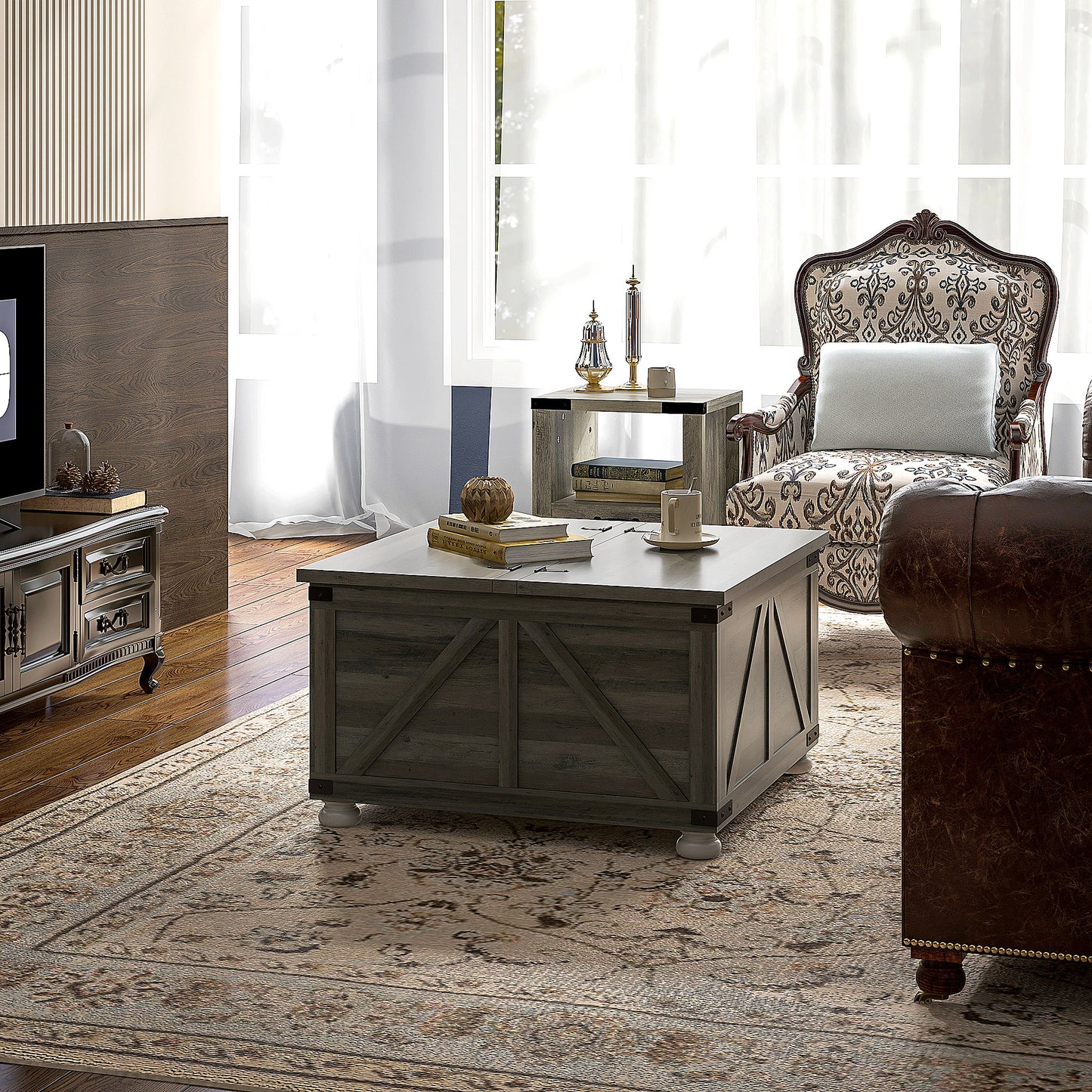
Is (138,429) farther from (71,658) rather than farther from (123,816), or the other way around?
(123,816)

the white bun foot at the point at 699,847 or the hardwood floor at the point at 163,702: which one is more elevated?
the hardwood floor at the point at 163,702

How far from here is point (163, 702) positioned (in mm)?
4035

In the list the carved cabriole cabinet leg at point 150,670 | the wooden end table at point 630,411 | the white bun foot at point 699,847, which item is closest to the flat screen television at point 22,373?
the carved cabriole cabinet leg at point 150,670

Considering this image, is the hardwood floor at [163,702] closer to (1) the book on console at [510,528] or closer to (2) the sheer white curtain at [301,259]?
(1) the book on console at [510,528]

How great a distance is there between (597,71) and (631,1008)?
4309 mm

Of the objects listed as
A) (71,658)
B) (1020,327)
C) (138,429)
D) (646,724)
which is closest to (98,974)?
(646,724)

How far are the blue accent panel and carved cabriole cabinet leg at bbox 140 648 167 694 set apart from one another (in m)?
2.19

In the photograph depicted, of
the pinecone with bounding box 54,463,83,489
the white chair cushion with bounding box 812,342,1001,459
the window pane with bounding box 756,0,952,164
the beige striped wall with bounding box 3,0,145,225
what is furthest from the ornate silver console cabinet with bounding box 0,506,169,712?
the window pane with bounding box 756,0,952,164

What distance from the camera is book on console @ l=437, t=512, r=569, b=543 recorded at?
307cm

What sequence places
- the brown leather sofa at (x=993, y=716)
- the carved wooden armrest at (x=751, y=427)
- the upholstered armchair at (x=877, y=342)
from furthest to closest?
the carved wooden armrest at (x=751, y=427) → the upholstered armchair at (x=877, y=342) → the brown leather sofa at (x=993, y=716)

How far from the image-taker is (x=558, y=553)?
3.11 m

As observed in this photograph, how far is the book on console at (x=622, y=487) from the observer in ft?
15.9

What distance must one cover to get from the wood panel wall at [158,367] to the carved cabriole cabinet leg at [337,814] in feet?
5.87

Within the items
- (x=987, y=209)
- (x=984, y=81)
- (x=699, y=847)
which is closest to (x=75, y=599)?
(x=699, y=847)
